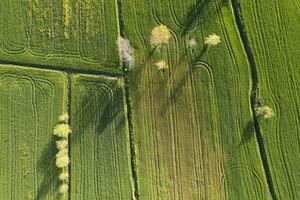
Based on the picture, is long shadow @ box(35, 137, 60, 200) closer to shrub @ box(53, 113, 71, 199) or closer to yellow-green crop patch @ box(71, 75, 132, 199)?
shrub @ box(53, 113, 71, 199)

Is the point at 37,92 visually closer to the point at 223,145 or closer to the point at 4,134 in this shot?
the point at 4,134

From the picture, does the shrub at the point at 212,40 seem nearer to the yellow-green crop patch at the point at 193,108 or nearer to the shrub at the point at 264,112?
the yellow-green crop patch at the point at 193,108

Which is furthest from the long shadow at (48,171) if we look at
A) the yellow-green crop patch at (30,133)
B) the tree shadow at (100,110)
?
the tree shadow at (100,110)

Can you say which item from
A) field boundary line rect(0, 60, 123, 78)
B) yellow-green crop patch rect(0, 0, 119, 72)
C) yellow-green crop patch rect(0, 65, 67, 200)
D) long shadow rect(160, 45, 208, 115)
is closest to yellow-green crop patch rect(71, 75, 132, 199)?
field boundary line rect(0, 60, 123, 78)

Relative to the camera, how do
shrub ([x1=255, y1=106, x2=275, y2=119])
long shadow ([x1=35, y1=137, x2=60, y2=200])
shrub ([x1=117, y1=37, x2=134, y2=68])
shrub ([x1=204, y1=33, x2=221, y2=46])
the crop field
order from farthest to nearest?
long shadow ([x1=35, y1=137, x2=60, y2=200])
shrub ([x1=117, y1=37, x2=134, y2=68])
shrub ([x1=204, y1=33, x2=221, y2=46])
the crop field
shrub ([x1=255, y1=106, x2=275, y2=119])

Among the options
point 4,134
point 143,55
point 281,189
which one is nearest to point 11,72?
point 4,134

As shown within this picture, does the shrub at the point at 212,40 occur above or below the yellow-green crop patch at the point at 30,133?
above
